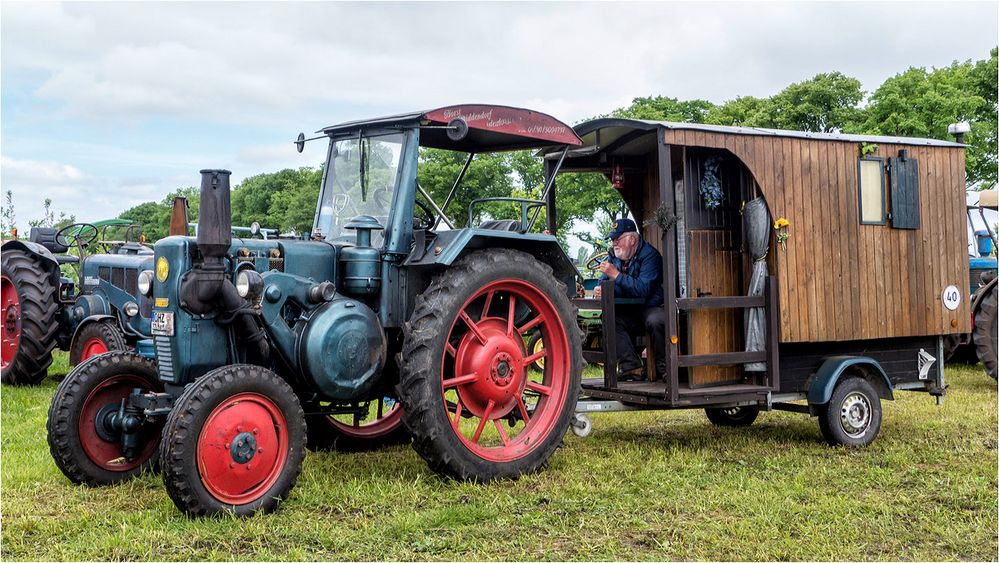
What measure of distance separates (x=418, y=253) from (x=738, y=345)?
2823mm

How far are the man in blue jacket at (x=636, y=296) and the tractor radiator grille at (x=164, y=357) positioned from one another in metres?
3.32

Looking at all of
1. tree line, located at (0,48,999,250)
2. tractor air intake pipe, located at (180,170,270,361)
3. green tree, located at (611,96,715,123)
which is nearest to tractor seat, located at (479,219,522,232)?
tractor air intake pipe, located at (180,170,270,361)

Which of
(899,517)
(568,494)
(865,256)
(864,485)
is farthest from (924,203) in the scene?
(568,494)

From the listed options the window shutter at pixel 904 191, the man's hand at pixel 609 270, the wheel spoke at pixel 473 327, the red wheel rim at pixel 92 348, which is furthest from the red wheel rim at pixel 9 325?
the window shutter at pixel 904 191

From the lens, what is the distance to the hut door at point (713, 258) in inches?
291

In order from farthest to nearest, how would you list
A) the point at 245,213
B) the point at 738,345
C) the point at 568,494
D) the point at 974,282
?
the point at 245,213
the point at 974,282
the point at 738,345
the point at 568,494

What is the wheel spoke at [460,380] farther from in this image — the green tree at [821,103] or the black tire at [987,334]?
the green tree at [821,103]

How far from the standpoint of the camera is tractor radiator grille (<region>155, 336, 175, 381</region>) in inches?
215

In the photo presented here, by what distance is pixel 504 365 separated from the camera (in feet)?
20.9

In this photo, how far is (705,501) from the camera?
5578 mm

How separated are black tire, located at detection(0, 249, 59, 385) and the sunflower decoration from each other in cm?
787

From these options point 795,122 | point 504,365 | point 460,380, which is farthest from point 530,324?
point 795,122

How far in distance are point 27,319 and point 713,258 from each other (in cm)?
748

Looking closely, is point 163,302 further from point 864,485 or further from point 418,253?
point 864,485
